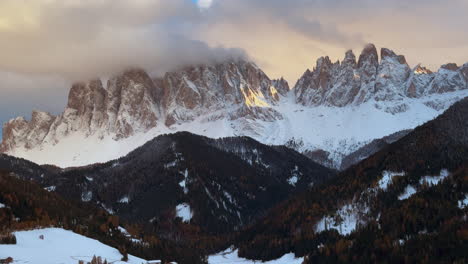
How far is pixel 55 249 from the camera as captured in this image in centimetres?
7644

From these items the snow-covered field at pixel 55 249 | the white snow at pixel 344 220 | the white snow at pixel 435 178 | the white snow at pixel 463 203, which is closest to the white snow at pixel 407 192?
the white snow at pixel 435 178

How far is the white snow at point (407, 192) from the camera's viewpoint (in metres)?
158

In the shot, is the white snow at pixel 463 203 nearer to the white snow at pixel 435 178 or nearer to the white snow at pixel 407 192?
the white snow at pixel 435 178

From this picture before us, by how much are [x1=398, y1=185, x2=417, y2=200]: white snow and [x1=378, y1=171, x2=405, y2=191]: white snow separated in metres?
8.18

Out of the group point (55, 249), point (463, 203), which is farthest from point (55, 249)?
point (463, 203)

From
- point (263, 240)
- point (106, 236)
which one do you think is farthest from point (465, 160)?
point (106, 236)

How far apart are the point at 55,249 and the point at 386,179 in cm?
11772

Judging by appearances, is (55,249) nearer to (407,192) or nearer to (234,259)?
(407,192)

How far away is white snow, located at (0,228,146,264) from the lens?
2709 inches

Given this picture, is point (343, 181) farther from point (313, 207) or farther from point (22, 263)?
point (22, 263)

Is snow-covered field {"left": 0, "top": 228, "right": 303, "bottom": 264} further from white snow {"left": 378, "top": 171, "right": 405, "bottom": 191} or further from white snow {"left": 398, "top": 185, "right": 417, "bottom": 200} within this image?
white snow {"left": 378, "top": 171, "right": 405, "bottom": 191}

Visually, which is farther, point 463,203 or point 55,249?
point 463,203

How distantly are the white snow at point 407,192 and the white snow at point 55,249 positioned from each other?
91.1 metres

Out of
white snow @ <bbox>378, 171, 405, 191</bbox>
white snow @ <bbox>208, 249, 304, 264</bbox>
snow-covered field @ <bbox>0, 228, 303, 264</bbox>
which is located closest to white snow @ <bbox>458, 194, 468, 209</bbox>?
white snow @ <bbox>378, 171, 405, 191</bbox>
